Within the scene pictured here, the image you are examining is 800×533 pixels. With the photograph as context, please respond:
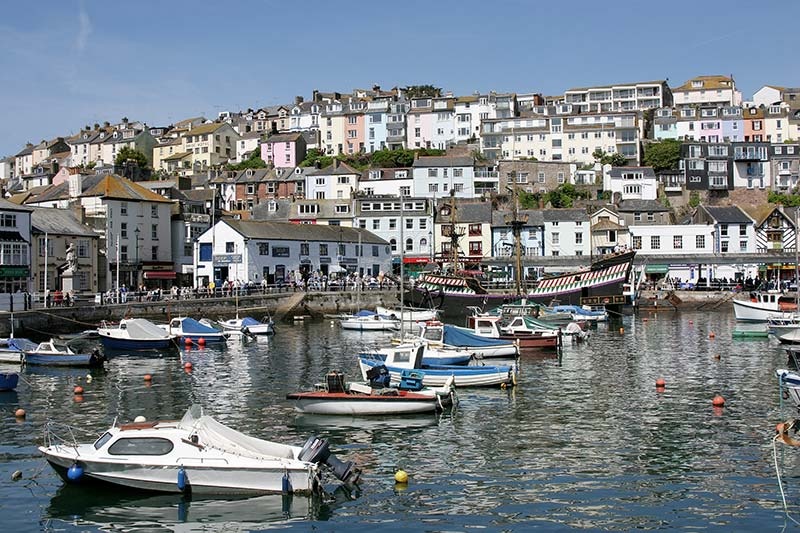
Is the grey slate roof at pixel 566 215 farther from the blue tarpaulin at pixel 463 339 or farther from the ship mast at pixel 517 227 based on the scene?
the blue tarpaulin at pixel 463 339

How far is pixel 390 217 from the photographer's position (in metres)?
111

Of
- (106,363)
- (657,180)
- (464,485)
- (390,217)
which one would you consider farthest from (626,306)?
(464,485)

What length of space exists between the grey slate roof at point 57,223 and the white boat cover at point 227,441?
60.4m

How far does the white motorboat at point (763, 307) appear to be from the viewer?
6750 centimetres

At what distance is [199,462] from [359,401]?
976 cm

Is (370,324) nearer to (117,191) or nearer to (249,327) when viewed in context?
(249,327)

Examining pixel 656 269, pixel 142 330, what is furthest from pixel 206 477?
pixel 656 269

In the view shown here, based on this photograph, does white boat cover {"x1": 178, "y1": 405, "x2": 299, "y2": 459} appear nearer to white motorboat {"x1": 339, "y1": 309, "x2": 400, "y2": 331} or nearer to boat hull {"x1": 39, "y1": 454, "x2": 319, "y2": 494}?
boat hull {"x1": 39, "y1": 454, "x2": 319, "y2": 494}

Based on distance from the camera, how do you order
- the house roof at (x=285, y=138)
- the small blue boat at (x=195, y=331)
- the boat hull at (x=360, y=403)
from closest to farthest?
1. the boat hull at (x=360, y=403)
2. the small blue boat at (x=195, y=331)
3. the house roof at (x=285, y=138)

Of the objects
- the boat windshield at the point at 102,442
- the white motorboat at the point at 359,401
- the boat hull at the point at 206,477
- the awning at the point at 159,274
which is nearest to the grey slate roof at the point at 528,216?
the awning at the point at 159,274

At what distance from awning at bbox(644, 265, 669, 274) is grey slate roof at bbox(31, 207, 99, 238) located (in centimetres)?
6457

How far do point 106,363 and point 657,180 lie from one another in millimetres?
99288

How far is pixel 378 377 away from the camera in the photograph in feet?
107

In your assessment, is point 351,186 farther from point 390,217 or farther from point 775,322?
point 775,322
